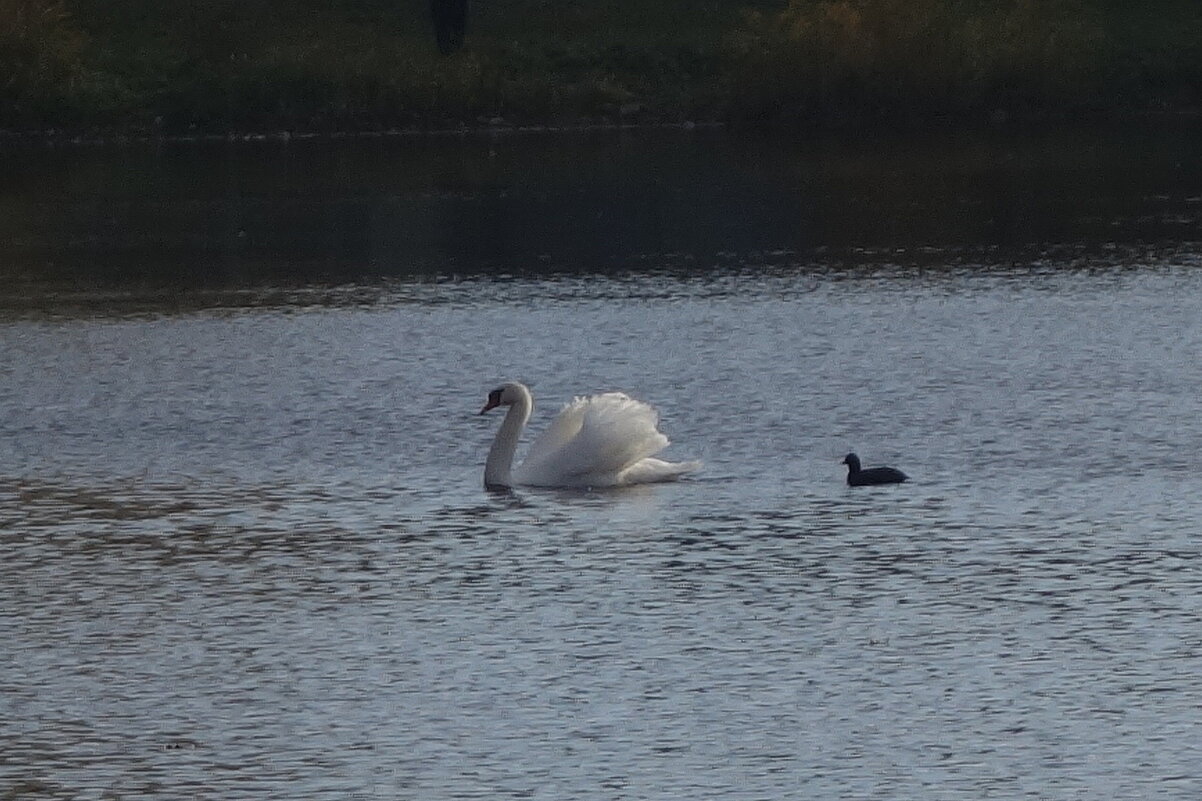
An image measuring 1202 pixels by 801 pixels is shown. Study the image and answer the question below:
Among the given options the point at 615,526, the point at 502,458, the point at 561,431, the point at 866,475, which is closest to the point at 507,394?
the point at 561,431

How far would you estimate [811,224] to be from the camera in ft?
→ 131

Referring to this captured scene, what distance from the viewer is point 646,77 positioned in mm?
62781

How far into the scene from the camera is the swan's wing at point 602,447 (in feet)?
63.1

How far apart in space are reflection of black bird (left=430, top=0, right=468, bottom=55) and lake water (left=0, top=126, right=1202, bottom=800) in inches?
1028

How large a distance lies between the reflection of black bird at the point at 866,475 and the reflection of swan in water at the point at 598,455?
1.24 metres

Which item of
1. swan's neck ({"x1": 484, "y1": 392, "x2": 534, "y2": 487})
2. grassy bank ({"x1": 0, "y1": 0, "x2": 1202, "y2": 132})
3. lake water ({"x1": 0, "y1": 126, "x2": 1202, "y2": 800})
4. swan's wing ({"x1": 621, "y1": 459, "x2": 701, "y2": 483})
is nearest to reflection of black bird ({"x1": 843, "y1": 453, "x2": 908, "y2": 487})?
lake water ({"x1": 0, "y1": 126, "x2": 1202, "y2": 800})

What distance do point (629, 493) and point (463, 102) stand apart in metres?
42.8

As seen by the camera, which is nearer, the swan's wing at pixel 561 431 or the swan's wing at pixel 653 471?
the swan's wing at pixel 653 471

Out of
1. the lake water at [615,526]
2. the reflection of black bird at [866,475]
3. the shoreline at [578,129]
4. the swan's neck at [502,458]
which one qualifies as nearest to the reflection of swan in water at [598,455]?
the swan's neck at [502,458]

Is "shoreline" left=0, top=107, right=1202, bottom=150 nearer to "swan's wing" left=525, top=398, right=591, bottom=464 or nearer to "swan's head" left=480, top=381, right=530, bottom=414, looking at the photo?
"swan's head" left=480, top=381, right=530, bottom=414

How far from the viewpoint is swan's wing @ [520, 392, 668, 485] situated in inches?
757

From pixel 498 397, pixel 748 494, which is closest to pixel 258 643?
pixel 748 494

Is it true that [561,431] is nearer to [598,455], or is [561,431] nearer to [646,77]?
[598,455]

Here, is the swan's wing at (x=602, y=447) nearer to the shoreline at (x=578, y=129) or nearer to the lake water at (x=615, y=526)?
the lake water at (x=615, y=526)
